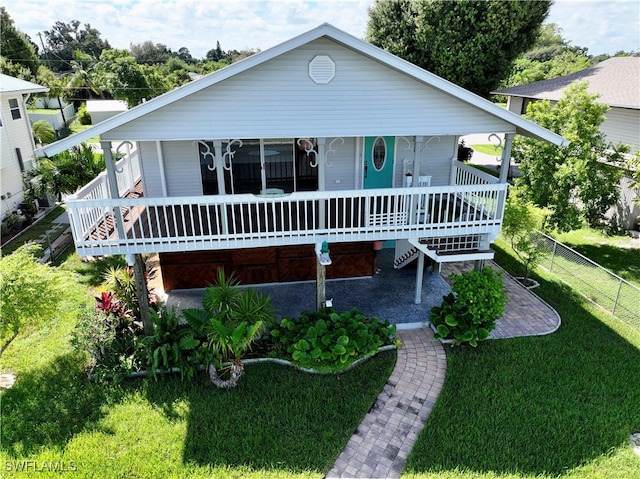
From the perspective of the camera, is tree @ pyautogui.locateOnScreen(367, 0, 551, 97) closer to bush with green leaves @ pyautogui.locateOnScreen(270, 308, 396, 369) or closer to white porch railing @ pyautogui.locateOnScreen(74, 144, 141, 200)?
white porch railing @ pyautogui.locateOnScreen(74, 144, 141, 200)

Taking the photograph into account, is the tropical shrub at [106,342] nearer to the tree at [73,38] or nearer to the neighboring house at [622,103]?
the neighboring house at [622,103]

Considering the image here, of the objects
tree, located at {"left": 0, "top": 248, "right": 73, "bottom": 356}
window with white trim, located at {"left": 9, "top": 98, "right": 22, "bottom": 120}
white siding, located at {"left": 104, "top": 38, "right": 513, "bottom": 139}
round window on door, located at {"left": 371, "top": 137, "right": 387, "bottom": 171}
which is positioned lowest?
tree, located at {"left": 0, "top": 248, "right": 73, "bottom": 356}

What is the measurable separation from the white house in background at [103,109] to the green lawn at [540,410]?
40.0m

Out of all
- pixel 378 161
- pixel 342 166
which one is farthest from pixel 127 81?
pixel 378 161

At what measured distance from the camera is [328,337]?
9703 millimetres

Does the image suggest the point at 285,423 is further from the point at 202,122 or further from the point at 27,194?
the point at 27,194

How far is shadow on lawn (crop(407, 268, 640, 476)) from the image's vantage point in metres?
7.54

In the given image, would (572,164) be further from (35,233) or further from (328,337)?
(35,233)

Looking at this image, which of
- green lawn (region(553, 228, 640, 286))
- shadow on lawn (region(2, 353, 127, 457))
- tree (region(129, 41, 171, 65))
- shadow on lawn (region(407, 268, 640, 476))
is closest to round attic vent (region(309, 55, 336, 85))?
shadow on lawn (region(407, 268, 640, 476))

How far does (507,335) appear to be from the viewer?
1084cm

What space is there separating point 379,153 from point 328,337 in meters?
5.94

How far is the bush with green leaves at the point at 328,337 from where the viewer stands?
9500 mm

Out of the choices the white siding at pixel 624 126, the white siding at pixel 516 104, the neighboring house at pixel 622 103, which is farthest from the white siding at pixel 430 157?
the white siding at pixel 516 104

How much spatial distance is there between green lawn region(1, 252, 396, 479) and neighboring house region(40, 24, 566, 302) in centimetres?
281
